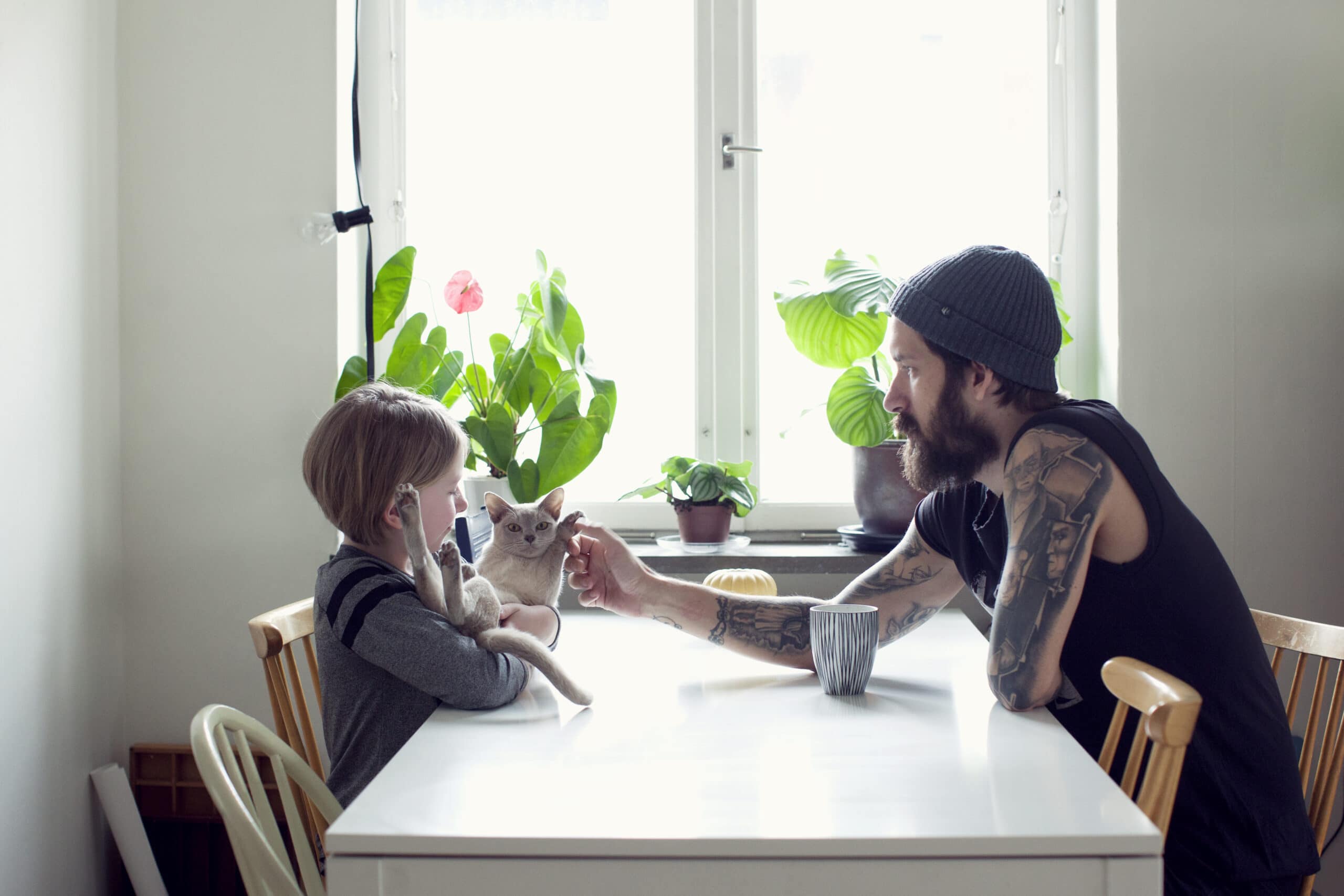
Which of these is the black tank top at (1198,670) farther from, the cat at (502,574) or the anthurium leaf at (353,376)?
the anthurium leaf at (353,376)

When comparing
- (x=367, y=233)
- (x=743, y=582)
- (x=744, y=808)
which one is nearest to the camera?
(x=744, y=808)

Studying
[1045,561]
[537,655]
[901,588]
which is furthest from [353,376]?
[1045,561]

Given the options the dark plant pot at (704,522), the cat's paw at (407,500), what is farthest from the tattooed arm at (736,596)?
the dark plant pot at (704,522)

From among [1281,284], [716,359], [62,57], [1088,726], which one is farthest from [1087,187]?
[62,57]

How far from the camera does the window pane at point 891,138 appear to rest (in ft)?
7.09

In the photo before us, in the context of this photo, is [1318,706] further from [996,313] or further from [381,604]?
[381,604]

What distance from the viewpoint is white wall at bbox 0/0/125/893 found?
1.54 meters

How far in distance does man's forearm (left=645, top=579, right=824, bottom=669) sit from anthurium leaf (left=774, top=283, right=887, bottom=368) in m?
0.73

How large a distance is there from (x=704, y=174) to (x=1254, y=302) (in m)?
1.17

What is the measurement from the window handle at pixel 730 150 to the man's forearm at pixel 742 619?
1.17 meters

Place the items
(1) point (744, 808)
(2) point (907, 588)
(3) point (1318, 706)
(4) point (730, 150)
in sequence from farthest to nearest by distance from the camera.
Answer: (4) point (730, 150) → (2) point (907, 588) → (3) point (1318, 706) → (1) point (744, 808)

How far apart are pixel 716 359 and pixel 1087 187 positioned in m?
0.90

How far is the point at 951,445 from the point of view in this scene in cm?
121

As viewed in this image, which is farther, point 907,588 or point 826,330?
point 826,330
